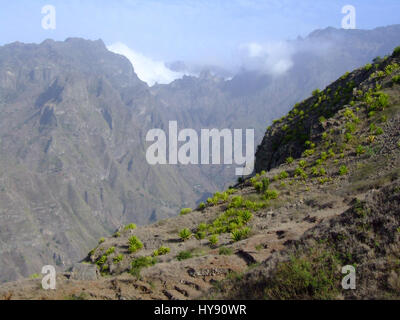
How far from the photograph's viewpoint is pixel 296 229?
1565 cm

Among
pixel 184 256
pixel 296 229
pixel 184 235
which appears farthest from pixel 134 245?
pixel 296 229

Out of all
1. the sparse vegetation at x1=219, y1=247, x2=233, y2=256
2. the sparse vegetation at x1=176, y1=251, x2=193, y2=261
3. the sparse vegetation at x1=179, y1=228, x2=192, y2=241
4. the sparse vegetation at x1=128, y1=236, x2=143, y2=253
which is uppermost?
the sparse vegetation at x1=219, y1=247, x2=233, y2=256

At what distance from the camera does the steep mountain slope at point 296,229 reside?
9.99m

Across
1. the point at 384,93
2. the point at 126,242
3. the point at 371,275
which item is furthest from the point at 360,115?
the point at 371,275

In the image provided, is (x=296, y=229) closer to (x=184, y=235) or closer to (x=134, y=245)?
(x=184, y=235)

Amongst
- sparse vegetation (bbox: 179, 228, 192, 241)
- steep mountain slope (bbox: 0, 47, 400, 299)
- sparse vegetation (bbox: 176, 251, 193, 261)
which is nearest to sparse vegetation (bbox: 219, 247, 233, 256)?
steep mountain slope (bbox: 0, 47, 400, 299)

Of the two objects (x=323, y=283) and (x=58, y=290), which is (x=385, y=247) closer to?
(x=323, y=283)

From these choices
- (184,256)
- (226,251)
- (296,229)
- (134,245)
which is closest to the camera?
(226,251)

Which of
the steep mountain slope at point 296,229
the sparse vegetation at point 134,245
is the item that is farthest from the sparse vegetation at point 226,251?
the sparse vegetation at point 134,245

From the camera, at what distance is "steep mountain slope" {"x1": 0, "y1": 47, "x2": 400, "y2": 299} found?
9992 mm

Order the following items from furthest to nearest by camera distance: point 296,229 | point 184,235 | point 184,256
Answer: point 184,235, point 184,256, point 296,229

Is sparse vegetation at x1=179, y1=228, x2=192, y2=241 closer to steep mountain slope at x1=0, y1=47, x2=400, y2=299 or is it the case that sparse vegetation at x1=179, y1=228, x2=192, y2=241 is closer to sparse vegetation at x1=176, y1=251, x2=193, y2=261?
steep mountain slope at x1=0, y1=47, x2=400, y2=299
